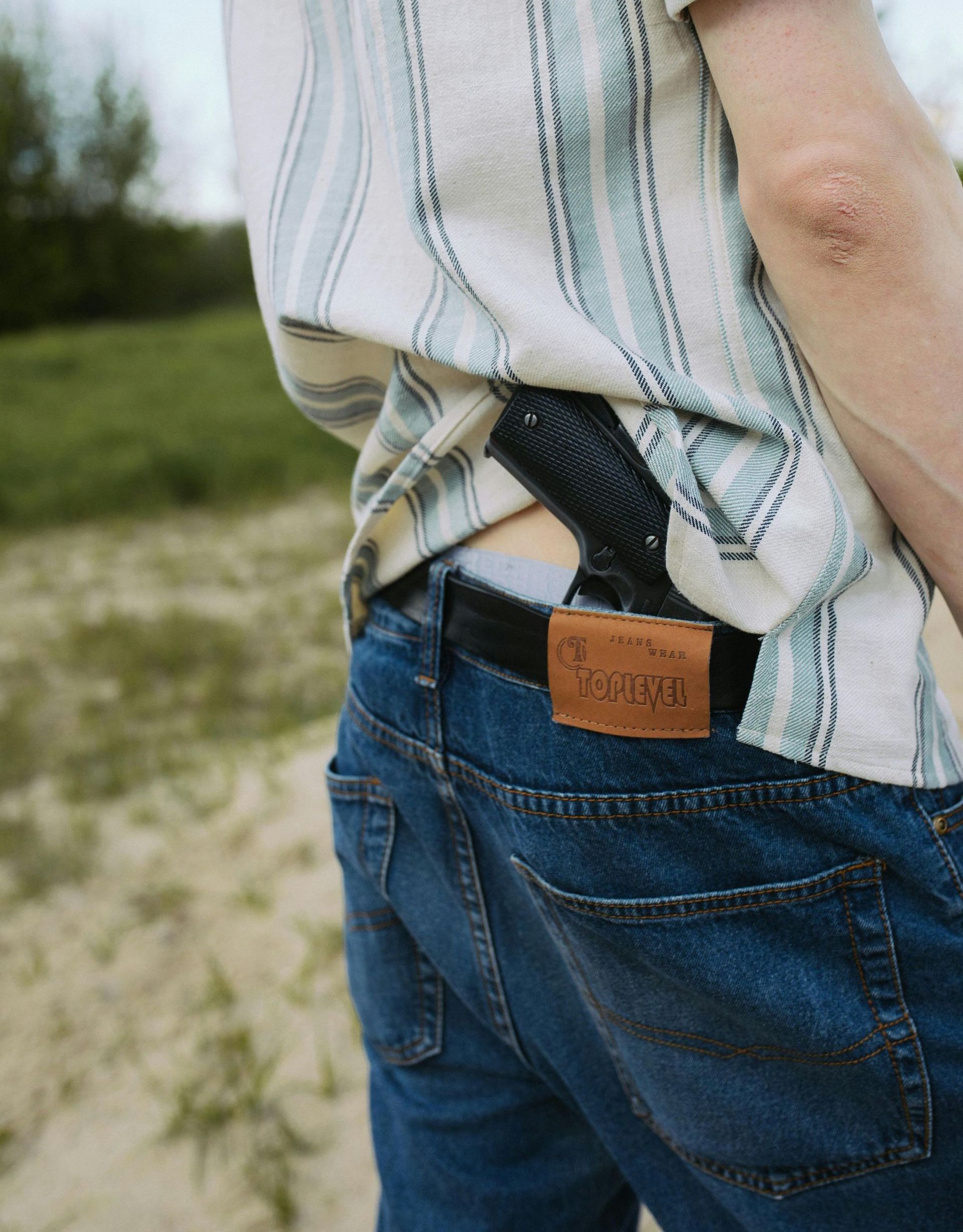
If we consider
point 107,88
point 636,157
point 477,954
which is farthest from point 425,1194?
point 107,88

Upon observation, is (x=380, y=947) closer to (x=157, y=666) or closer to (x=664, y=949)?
(x=664, y=949)

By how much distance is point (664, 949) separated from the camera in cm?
61

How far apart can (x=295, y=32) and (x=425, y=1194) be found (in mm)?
975

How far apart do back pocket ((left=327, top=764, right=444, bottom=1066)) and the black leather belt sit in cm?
19

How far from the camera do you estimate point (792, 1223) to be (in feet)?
2.17

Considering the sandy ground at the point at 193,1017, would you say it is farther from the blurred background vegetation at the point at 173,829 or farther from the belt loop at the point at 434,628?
the belt loop at the point at 434,628

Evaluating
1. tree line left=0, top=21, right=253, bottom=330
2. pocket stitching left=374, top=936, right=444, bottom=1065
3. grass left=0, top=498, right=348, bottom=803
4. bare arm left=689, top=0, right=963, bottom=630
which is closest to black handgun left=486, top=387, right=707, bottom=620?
bare arm left=689, top=0, right=963, bottom=630

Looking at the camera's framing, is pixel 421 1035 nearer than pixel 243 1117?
Yes

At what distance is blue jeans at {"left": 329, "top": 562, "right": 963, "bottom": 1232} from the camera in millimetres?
581

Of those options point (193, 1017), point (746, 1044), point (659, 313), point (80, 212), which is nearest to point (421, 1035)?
point (746, 1044)

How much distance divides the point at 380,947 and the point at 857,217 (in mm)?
686

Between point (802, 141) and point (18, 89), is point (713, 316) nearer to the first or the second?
point (802, 141)

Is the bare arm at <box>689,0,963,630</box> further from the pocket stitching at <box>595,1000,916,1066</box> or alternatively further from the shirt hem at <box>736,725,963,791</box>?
the pocket stitching at <box>595,1000,916,1066</box>

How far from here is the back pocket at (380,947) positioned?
0.80 metres
